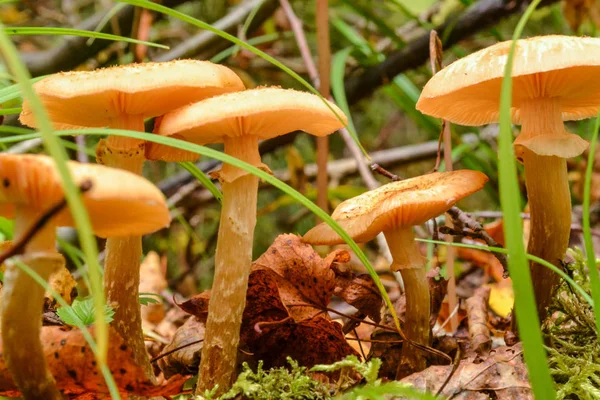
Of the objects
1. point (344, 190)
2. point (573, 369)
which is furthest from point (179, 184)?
point (573, 369)

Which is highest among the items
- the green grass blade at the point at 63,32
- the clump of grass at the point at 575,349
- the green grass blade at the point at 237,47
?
the green grass blade at the point at 237,47

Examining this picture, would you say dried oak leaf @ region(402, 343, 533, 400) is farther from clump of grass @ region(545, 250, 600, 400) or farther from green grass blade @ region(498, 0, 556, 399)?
green grass blade @ region(498, 0, 556, 399)

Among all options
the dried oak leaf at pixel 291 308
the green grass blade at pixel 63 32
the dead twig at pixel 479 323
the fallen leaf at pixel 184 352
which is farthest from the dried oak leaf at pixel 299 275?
the green grass blade at pixel 63 32

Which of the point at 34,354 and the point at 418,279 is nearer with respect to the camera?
the point at 34,354

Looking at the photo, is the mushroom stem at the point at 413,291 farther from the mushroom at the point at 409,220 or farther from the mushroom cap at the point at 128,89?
the mushroom cap at the point at 128,89

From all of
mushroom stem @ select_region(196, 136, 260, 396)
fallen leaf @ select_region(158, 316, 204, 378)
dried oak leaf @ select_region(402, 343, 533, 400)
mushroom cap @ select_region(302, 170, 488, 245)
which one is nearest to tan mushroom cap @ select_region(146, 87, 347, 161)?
mushroom stem @ select_region(196, 136, 260, 396)

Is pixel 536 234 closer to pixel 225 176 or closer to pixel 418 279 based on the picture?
pixel 418 279
